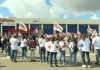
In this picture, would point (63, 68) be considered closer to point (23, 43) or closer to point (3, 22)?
point (23, 43)

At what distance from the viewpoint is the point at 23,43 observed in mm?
26531

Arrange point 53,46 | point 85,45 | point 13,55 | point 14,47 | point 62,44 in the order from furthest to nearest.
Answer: point 13,55 < point 14,47 < point 62,44 < point 53,46 < point 85,45

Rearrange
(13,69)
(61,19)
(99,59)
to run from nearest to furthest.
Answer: (13,69), (99,59), (61,19)

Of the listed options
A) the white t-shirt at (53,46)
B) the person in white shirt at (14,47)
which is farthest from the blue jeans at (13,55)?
the white t-shirt at (53,46)

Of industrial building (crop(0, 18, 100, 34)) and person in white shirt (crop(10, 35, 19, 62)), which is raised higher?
industrial building (crop(0, 18, 100, 34))

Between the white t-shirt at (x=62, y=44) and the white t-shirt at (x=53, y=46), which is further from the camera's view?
the white t-shirt at (x=62, y=44)

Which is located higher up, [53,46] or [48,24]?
[48,24]

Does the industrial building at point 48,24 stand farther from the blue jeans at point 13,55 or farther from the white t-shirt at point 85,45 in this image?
the white t-shirt at point 85,45

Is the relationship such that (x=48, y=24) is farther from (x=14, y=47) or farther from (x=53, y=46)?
(x=53, y=46)

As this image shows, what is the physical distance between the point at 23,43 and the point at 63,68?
6.32 meters

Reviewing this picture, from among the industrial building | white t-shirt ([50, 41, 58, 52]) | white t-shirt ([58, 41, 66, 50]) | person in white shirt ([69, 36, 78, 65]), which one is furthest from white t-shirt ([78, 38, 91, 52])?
the industrial building

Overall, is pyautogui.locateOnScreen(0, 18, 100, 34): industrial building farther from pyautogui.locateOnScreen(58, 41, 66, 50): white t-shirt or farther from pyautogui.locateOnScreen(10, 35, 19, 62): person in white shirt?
pyautogui.locateOnScreen(58, 41, 66, 50): white t-shirt

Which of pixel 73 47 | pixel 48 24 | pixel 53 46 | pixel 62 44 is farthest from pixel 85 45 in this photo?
pixel 48 24

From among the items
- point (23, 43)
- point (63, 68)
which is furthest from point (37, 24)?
point (63, 68)
